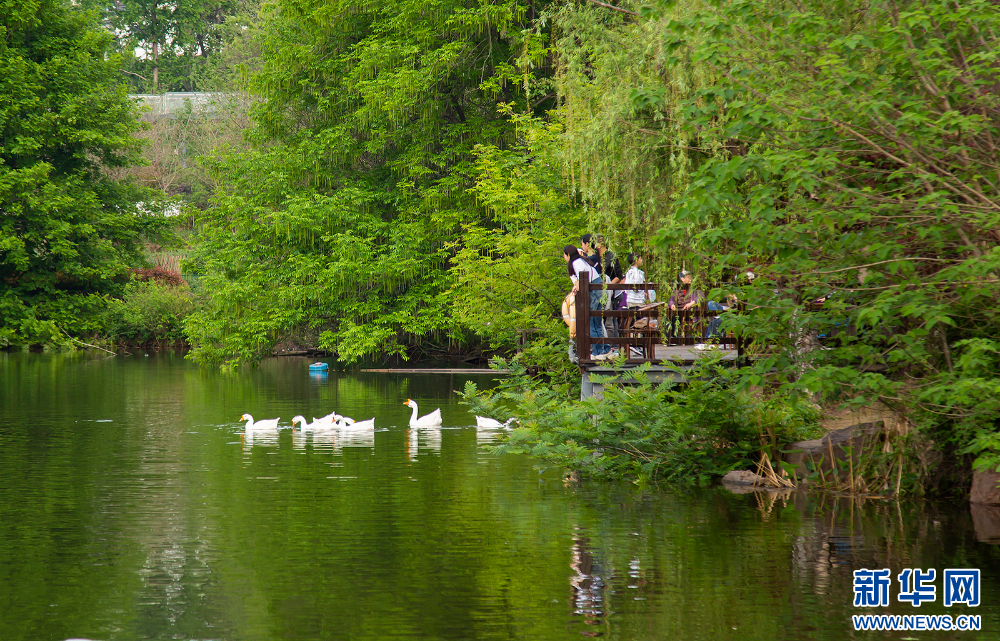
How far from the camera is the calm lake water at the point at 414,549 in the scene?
27.7 ft

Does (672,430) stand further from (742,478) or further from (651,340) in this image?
(651,340)

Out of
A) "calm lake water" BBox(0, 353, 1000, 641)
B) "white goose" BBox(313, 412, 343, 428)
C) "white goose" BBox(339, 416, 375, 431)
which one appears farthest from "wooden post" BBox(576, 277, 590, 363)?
"white goose" BBox(313, 412, 343, 428)

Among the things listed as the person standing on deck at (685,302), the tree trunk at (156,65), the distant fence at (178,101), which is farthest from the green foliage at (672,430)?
the tree trunk at (156,65)

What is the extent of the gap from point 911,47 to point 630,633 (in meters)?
5.57

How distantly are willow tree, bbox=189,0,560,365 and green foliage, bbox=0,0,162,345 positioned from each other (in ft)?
35.4

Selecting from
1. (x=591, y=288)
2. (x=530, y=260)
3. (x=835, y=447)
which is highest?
(x=530, y=260)

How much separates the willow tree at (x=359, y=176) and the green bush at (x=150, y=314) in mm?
15276

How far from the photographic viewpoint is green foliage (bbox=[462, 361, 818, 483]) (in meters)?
14.5

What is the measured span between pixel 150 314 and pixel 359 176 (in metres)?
19.6

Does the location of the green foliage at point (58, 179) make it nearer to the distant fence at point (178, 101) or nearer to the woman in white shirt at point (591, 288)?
the distant fence at point (178, 101)

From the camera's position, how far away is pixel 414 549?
35.8 feet

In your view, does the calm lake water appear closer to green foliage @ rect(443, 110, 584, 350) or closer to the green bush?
green foliage @ rect(443, 110, 584, 350)

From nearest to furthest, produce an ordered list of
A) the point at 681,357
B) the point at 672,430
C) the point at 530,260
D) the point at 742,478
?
the point at 742,478, the point at 672,430, the point at 681,357, the point at 530,260

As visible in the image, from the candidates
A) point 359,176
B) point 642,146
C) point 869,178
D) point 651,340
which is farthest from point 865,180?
point 359,176
